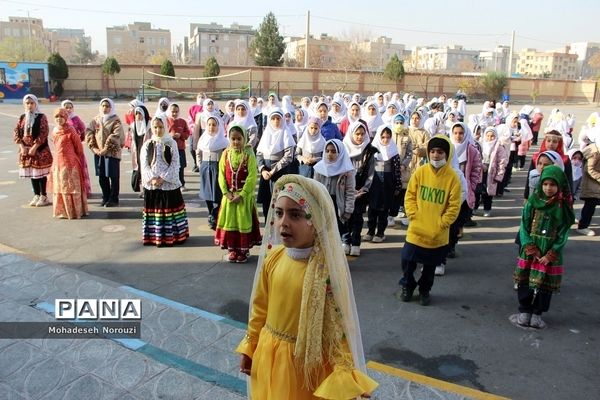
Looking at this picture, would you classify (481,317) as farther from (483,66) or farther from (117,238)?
(483,66)

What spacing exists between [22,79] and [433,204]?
35443 mm

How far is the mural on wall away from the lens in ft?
106

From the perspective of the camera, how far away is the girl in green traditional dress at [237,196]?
6.31 metres

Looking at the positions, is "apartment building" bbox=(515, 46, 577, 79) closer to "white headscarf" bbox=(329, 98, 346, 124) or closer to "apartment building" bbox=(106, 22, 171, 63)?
"apartment building" bbox=(106, 22, 171, 63)

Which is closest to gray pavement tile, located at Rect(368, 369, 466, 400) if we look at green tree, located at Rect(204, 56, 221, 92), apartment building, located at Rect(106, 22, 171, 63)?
green tree, located at Rect(204, 56, 221, 92)

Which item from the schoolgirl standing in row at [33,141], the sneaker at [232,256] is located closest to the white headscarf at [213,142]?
the sneaker at [232,256]

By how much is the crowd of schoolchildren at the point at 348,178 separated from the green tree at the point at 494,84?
4231 centimetres

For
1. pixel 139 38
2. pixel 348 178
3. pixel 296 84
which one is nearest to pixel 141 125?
pixel 348 178

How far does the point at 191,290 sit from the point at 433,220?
8.95 feet

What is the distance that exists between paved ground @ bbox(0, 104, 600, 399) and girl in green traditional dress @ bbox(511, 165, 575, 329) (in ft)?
1.67

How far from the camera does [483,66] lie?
137750 mm

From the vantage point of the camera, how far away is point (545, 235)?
4.55 metres

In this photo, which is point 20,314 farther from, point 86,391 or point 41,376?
point 86,391

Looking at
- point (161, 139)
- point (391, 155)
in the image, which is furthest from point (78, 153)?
point (391, 155)
